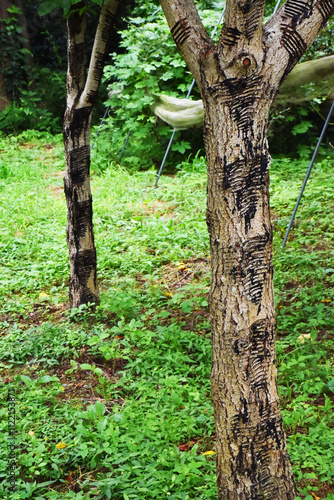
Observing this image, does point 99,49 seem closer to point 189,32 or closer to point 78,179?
point 78,179

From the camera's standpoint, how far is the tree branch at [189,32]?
1868 millimetres

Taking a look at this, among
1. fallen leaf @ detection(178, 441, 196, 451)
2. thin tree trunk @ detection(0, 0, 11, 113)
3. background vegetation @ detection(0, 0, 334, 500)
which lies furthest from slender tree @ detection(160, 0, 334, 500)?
thin tree trunk @ detection(0, 0, 11, 113)

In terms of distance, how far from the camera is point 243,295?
73.9 inches

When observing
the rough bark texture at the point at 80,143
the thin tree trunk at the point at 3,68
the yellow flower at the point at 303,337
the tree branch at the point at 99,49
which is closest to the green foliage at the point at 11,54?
the thin tree trunk at the point at 3,68

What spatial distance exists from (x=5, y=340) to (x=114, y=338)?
2.65 feet

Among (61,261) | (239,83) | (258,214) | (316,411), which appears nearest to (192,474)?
(316,411)

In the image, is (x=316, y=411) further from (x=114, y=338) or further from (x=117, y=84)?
(x=117, y=84)

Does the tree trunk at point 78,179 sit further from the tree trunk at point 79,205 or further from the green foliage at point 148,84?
the green foliage at point 148,84

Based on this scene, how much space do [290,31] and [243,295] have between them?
0.99 meters

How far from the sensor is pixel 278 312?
12.0ft

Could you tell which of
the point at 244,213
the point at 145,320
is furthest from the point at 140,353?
the point at 244,213

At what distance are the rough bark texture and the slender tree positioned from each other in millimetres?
1806

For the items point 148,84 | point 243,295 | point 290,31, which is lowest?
point 243,295

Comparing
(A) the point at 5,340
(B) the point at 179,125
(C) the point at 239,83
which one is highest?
(C) the point at 239,83
